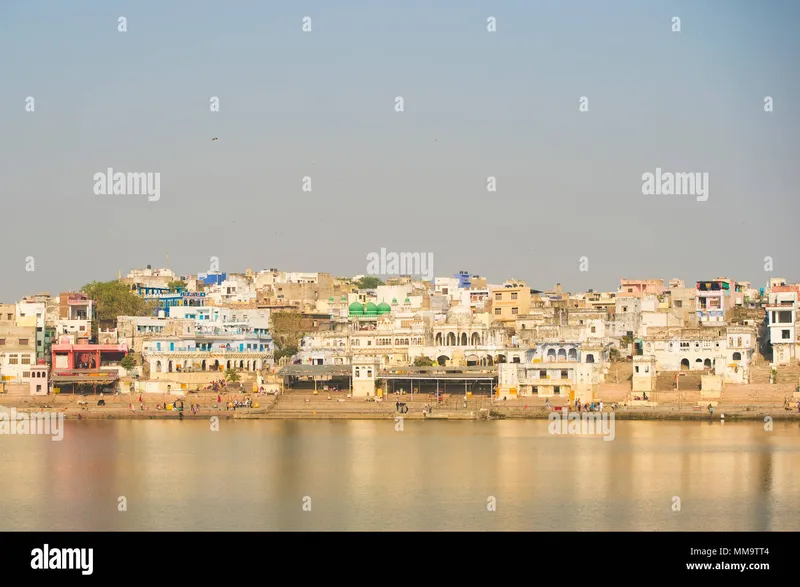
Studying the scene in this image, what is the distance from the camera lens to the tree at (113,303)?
196 feet

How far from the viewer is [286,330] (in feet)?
191

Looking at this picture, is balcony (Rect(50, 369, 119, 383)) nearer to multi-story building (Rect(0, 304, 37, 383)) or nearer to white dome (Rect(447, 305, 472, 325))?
multi-story building (Rect(0, 304, 37, 383))

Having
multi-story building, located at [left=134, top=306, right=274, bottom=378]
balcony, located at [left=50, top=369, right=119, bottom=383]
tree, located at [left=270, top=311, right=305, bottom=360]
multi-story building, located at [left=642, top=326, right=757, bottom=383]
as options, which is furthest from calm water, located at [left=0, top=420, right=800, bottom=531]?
tree, located at [left=270, top=311, right=305, bottom=360]

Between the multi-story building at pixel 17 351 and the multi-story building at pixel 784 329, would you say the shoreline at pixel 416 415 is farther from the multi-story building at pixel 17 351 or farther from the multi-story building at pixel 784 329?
the multi-story building at pixel 784 329

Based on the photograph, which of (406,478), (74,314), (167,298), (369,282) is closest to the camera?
(406,478)

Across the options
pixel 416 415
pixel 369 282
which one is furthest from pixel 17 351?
pixel 369 282

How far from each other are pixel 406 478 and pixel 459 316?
913 inches

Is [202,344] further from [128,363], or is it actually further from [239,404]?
[239,404]

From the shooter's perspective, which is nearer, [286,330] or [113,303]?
[286,330]

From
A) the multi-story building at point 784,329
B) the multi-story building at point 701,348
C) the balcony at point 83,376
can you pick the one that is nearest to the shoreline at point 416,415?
the balcony at point 83,376

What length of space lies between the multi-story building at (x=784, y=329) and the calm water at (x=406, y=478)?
7.19 meters
